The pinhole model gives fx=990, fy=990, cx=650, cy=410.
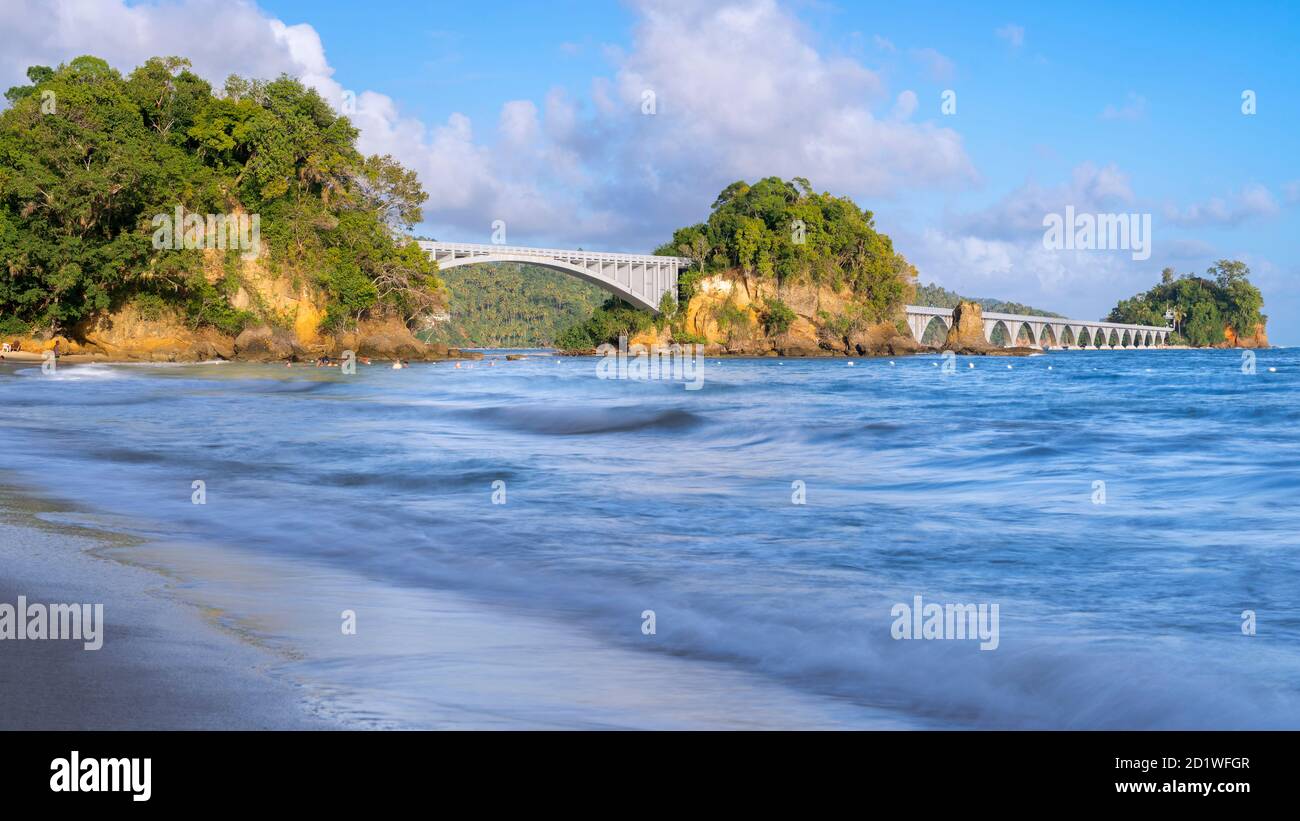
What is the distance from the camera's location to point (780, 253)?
301ft

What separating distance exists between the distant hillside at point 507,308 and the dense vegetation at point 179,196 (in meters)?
91.1

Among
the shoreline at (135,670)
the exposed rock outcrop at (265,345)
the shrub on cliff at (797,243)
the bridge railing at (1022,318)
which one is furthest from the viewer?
the bridge railing at (1022,318)

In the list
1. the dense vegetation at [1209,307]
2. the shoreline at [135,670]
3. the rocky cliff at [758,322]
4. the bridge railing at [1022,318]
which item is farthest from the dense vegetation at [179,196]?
the dense vegetation at [1209,307]

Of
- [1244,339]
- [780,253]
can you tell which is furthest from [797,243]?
[1244,339]

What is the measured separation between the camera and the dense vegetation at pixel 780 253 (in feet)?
301

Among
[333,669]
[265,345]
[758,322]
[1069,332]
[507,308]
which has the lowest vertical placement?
[333,669]

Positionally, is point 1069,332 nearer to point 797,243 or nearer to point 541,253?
point 797,243

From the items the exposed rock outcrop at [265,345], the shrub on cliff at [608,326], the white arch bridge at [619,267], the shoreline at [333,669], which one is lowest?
the shoreline at [333,669]

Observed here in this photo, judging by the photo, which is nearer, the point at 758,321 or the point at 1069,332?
the point at 758,321

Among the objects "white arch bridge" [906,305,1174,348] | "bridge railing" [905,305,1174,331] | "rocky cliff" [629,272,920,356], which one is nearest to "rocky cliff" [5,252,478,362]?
A: "rocky cliff" [629,272,920,356]

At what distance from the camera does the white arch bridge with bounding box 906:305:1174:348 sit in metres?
137

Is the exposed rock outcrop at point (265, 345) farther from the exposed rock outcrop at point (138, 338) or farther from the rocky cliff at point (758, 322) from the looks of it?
the rocky cliff at point (758, 322)

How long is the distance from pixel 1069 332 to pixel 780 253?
3201 inches

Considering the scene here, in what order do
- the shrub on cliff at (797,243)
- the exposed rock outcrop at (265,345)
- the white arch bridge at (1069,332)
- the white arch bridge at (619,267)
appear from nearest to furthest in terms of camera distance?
the exposed rock outcrop at (265,345) < the white arch bridge at (619,267) < the shrub on cliff at (797,243) < the white arch bridge at (1069,332)
